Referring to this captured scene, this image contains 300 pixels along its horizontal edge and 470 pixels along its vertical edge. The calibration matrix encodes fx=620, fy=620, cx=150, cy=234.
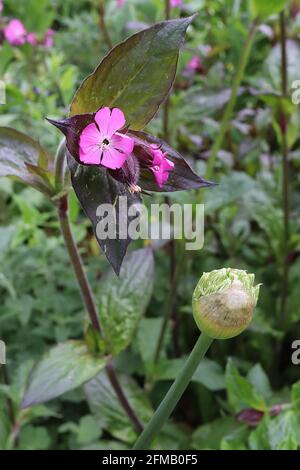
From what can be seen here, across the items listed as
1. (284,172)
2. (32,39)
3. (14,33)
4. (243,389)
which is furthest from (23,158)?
(32,39)

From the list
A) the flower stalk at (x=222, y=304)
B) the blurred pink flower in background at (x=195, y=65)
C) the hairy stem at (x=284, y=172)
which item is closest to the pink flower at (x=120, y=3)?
the blurred pink flower in background at (x=195, y=65)

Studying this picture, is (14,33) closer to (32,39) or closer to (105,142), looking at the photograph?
(32,39)

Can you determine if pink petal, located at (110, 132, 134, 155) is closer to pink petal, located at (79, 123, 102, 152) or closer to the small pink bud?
pink petal, located at (79, 123, 102, 152)

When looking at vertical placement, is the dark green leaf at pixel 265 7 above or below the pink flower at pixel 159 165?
above

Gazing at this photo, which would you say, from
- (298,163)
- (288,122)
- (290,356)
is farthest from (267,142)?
(290,356)

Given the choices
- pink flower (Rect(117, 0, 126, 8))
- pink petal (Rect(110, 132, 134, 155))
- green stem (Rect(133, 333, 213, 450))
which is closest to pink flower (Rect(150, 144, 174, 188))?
pink petal (Rect(110, 132, 134, 155))

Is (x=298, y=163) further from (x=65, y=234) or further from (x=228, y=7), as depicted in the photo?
(x=65, y=234)

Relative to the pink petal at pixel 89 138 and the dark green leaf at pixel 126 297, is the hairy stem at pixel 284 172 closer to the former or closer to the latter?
the dark green leaf at pixel 126 297
